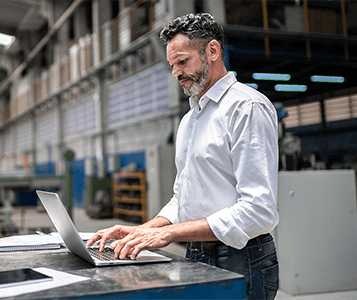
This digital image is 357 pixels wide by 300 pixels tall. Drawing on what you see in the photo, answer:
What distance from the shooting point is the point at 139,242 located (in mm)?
1030

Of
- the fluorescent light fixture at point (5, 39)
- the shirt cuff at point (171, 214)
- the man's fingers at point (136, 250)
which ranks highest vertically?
the fluorescent light fixture at point (5, 39)

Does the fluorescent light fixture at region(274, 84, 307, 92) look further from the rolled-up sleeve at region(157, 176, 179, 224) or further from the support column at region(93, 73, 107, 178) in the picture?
the support column at region(93, 73, 107, 178)

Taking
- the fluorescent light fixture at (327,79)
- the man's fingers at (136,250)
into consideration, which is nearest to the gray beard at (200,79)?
the man's fingers at (136,250)

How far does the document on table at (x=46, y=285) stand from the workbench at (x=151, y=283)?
2 cm

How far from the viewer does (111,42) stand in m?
9.59

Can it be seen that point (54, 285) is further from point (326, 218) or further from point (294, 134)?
point (294, 134)

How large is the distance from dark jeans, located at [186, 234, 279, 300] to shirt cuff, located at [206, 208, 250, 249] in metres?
0.12

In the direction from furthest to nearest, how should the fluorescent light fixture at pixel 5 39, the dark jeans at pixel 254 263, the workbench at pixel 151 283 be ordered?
1. the fluorescent light fixture at pixel 5 39
2. the dark jeans at pixel 254 263
3. the workbench at pixel 151 283

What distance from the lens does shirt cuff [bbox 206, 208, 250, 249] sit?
3.35 feet

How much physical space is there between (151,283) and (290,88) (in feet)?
14.5

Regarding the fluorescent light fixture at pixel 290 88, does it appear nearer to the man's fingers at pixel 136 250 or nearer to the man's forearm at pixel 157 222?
the man's forearm at pixel 157 222

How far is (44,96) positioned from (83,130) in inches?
150

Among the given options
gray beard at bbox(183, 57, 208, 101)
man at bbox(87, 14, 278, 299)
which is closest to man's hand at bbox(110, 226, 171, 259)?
man at bbox(87, 14, 278, 299)

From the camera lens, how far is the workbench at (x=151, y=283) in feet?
2.46
